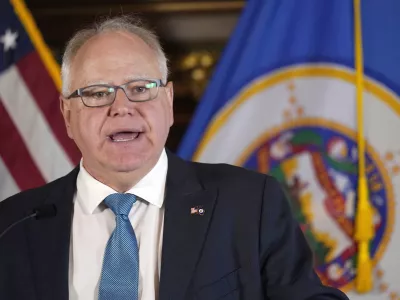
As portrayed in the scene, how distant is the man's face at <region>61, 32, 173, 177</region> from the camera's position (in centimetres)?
139

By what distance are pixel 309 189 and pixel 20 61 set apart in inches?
47.6

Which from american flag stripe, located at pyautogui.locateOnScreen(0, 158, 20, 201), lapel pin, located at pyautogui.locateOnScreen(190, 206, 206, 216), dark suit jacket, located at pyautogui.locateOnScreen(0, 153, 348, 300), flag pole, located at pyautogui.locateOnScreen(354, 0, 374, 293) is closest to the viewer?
dark suit jacket, located at pyautogui.locateOnScreen(0, 153, 348, 300)

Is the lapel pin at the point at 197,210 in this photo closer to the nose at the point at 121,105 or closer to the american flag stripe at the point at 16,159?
the nose at the point at 121,105

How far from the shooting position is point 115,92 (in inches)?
55.2

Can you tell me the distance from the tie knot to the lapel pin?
0.45ft

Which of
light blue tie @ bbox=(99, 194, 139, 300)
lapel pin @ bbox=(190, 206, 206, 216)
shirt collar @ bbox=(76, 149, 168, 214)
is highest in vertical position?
shirt collar @ bbox=(76, 149, 168, 214)

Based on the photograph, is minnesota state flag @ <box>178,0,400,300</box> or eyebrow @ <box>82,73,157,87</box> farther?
minnesota state flag @ <box>178,0,400,300</box>

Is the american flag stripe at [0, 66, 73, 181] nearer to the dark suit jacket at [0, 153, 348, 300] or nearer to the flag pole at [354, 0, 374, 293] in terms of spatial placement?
the dark suit jacket at [0, 153, 348, 300]

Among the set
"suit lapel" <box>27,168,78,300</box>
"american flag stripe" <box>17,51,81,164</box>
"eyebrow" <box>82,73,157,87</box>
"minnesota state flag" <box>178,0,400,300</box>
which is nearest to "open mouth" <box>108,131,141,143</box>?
"eyebrow" <box>82,73,157,87</box>

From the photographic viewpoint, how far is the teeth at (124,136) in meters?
1.39

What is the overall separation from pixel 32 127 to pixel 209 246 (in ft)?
4.21

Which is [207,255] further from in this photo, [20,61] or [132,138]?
[20,61]

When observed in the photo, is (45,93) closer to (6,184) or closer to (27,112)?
(27,112)

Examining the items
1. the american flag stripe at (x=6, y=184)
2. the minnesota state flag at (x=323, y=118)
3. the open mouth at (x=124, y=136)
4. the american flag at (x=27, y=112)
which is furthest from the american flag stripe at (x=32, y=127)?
the open mouth at (x=124, y=136)
